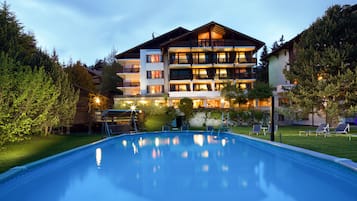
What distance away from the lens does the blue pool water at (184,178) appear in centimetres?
657

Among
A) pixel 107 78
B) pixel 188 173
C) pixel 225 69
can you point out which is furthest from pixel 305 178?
pixel 107 78

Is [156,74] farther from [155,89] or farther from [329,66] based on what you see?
[329,66]

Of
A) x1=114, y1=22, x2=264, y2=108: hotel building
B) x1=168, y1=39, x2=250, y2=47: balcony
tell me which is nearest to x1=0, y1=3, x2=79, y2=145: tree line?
x1=114, y1=22, x2=264, y2=108: hotel building

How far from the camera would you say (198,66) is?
3650 cm

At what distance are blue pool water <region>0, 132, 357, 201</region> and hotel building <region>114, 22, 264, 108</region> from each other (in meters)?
24.0

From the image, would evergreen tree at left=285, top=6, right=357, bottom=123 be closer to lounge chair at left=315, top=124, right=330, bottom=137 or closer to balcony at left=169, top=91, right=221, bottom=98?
lounge chair at left=315, top=124, right=330, bottom=137

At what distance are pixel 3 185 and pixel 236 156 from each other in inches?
344

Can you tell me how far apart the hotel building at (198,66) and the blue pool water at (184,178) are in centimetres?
2396

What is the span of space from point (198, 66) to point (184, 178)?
95.9 ft

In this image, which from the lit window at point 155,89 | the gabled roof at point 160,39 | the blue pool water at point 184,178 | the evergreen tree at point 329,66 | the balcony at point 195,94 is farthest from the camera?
the gabled roof at point 160,39

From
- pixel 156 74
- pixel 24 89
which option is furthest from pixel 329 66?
pixel 156 74

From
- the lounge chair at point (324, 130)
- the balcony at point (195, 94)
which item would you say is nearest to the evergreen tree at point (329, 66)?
the lounge chair at point (324, 130)

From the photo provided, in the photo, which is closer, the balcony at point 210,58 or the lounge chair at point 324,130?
the lounge chair at point 324,130

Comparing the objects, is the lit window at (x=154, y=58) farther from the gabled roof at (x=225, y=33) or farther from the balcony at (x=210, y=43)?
the balcony at (x=210, y=43)
